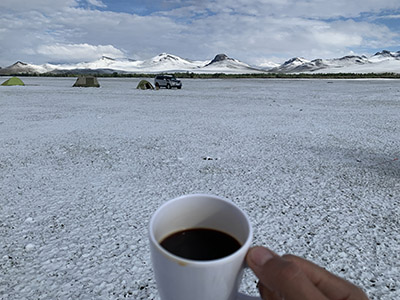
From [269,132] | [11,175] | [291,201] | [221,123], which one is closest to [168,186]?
[291,201]

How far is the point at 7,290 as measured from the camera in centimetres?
144

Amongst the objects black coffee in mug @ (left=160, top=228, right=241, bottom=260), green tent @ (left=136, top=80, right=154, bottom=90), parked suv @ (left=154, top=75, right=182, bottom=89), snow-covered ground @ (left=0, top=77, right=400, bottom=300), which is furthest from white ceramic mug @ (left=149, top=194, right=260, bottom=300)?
parked suv @ (left=154, top=75, right=182, bottom=89)

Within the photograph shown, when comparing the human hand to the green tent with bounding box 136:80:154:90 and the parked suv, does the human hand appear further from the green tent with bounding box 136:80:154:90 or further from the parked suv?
the parked suv

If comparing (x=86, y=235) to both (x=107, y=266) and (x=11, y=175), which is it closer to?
(x=107, y=266)

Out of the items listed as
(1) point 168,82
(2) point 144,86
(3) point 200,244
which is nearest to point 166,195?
(3) point 200,244

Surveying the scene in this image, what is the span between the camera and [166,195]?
2557mm

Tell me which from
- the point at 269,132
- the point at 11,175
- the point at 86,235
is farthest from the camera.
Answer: the point at 269,132

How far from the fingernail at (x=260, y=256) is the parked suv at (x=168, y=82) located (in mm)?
17810

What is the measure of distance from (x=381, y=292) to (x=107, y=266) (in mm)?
1491

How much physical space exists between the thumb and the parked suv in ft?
58.5

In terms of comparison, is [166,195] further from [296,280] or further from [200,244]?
[296,280]

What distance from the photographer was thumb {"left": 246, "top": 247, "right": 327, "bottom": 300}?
60 cm

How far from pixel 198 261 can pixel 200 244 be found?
0.60ft

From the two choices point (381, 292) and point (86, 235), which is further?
point (86, 235)
